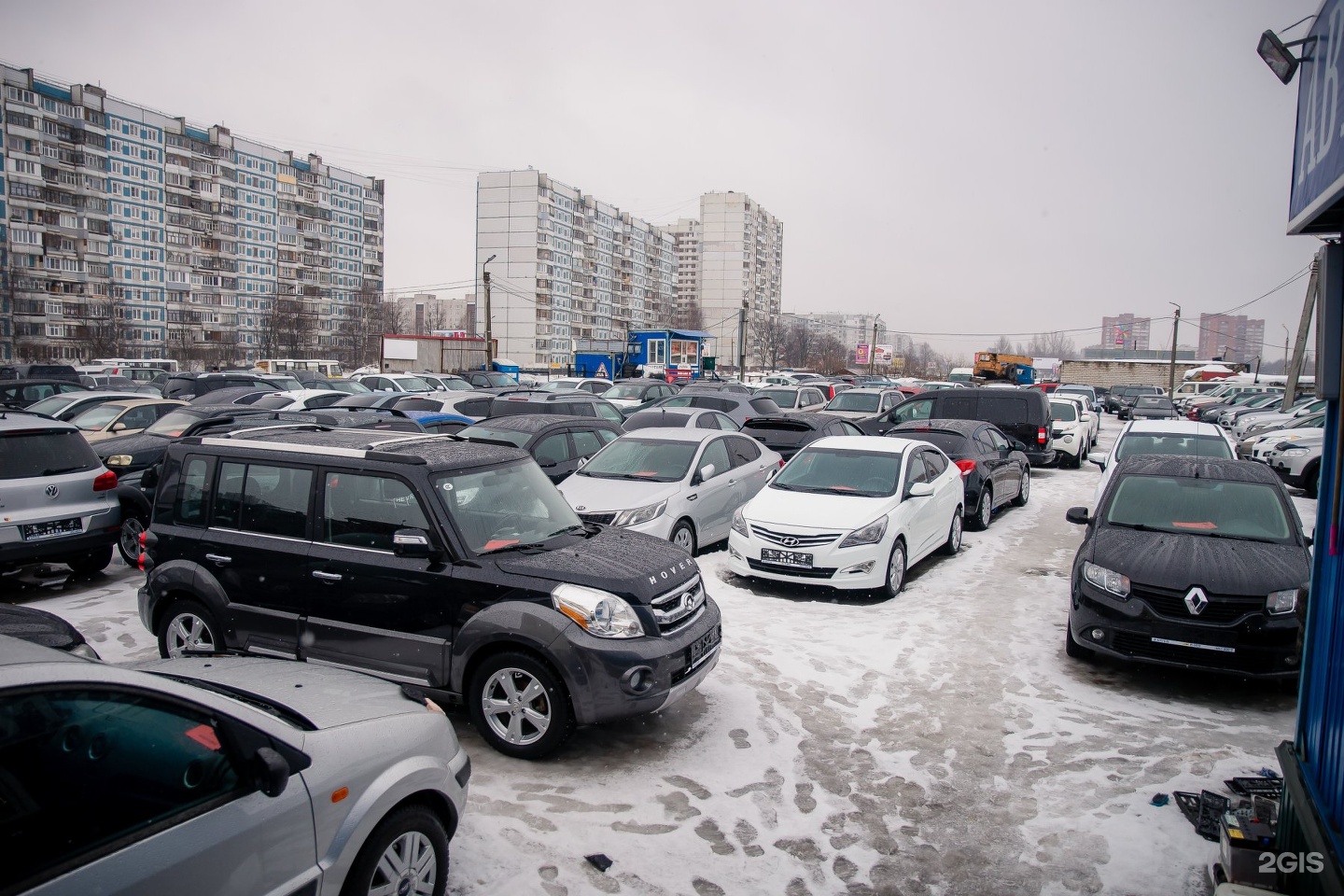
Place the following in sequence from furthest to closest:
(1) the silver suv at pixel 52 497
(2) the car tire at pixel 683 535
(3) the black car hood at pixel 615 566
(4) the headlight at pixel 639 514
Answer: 1. (2) the car tire at pixel 683 535
2. (4) the headlight at pixel 639 514
3. (1) the silver suv at pixel 52 497
4. (3) the black car hood at pixel 615 566

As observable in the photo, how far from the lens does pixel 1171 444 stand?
39.3 ft

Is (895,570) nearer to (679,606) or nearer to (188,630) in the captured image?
(679,606)

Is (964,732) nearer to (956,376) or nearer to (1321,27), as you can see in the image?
(1321,27)

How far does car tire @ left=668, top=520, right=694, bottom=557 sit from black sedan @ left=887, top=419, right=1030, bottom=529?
3.86 meters

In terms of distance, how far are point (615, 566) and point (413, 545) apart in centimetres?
126

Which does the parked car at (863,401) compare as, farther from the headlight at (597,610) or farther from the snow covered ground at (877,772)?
the headlight at (597,610)

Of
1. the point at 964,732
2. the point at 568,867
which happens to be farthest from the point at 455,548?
the point at 964,732

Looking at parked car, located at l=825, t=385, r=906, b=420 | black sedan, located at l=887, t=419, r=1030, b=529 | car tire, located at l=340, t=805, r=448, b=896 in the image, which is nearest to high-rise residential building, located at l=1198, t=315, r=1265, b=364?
parked car, located at l=825, t=385, r=906, b=420

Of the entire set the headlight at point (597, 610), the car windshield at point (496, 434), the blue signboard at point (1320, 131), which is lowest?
the headlight at point (597, 610)

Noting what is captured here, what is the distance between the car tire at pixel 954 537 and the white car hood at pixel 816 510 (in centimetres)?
212

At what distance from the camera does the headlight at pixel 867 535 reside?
28.4 ft

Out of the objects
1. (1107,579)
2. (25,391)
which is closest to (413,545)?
(1107,579)

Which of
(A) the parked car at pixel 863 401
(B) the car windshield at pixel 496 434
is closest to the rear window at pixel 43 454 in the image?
(B) the car windshield at pixel 496 434

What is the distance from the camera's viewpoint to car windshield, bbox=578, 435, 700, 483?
1031 centimetres
